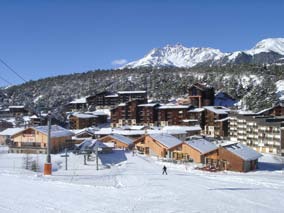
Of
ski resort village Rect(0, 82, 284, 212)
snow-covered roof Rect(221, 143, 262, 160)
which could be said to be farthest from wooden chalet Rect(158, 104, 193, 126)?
snow-covered roof Rect(221, 143, 262, 160)

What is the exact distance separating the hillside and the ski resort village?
831 cm

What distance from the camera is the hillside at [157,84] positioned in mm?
93175

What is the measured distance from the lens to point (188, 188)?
17062mm

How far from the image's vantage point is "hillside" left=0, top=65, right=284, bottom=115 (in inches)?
3668

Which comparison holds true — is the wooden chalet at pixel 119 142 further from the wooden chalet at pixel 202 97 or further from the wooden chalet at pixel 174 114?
the wooden chalet at pixel 202 97

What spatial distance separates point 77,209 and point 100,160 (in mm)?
24684

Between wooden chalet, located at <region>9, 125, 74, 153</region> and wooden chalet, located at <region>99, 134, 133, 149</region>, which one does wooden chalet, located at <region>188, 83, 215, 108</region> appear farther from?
wooden chalet, located at <region>9, 125, 74, 153</region>

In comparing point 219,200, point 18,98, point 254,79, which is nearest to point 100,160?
point 219,200

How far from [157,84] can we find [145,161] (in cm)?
7591

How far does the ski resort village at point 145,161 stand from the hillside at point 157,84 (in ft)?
27.3

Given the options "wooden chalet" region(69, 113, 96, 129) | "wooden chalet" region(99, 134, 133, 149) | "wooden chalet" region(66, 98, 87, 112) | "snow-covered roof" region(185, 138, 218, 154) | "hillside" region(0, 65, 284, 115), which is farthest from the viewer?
"wooden chalet" region(66, 98, 87, 112)

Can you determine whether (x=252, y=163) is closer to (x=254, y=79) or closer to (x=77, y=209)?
(x=77, y=209)

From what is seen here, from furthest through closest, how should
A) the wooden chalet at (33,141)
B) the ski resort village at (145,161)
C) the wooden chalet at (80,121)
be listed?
the wooden chalet at (80,121), the wooden chalet at (33,141), the ski resort village at (145,161)

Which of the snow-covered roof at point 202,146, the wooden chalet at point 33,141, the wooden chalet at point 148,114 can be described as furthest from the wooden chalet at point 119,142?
the wooden chalet at point 148,114
